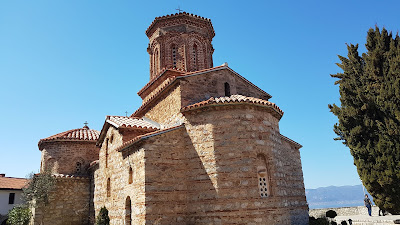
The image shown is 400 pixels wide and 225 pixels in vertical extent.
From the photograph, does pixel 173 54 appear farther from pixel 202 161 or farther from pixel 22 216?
pixel 22 216

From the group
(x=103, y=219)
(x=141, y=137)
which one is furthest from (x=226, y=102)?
(x=103, y=219)

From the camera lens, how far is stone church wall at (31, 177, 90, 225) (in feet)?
43.6

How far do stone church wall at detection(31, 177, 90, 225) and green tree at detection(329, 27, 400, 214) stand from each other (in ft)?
40.7

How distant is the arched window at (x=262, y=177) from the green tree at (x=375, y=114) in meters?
4.01

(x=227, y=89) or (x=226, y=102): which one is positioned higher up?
(x=227, y=89)

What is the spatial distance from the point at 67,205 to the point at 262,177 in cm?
1026

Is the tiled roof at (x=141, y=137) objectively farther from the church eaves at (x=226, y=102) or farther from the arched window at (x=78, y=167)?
the arched window at (x=78, y=167)

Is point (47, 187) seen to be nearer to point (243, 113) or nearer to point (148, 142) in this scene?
point (148, 142)

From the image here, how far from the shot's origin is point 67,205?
1395 centimetres

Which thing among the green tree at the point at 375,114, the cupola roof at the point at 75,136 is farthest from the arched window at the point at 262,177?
the cupola roof at the point at 75,136

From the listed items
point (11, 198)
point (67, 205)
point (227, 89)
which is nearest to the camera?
point (227, 89)

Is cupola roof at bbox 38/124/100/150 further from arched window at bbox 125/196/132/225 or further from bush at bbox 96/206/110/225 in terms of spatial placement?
arched window at bbox 125/196/132/225

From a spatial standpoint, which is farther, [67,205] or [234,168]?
[67,205]

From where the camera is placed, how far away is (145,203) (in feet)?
26.8
